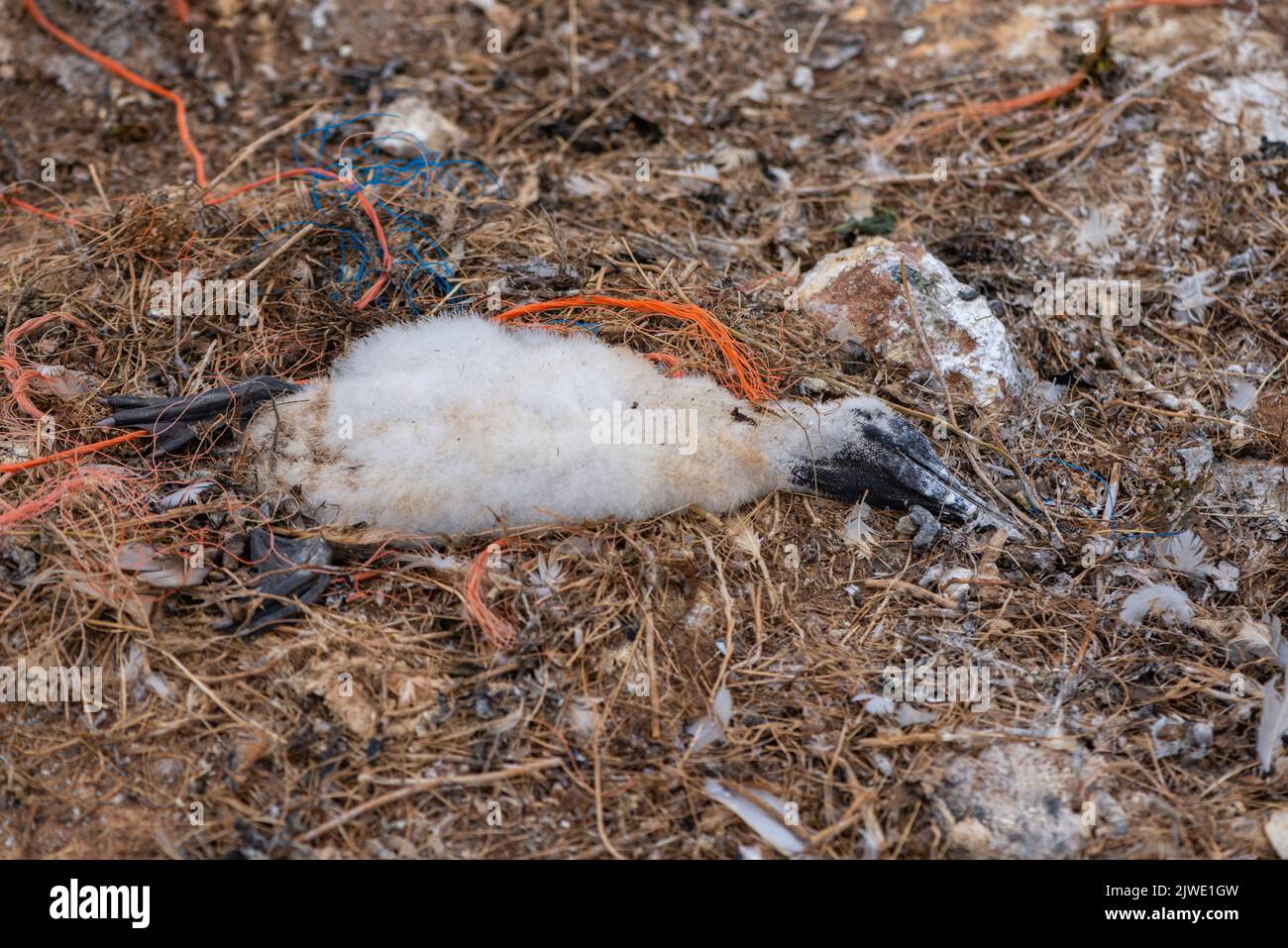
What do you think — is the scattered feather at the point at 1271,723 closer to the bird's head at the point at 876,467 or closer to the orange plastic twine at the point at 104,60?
the bird's head at the point at 876,467

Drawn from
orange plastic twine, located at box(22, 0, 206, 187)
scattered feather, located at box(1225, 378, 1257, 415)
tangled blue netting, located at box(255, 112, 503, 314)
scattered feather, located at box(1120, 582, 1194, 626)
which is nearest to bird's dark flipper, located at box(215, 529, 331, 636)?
tangled blue netting, located at box(255, 112, 503, 314)

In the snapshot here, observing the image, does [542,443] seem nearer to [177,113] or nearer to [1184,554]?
[1184,554]

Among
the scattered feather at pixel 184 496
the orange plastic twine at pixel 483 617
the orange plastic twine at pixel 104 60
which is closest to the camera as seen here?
the orange plastic twine at pixel 483 617

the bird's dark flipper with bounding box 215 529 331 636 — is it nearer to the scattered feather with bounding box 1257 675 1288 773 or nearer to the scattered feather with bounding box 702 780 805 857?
the scattered feather with bounding box 702 780 805 857

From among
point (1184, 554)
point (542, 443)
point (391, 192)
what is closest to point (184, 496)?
point (542, 443)

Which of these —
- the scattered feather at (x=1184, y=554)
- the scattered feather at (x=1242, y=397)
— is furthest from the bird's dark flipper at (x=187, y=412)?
the scattered feather at (x=1242, y=397)

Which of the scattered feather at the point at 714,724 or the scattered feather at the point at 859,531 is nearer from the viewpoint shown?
the scattered feather at the point at 714,724

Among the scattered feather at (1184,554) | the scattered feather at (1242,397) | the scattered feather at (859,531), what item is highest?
the scattered feather at (1242,397)
